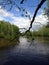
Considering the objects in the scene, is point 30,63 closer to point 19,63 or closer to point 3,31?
point 19,63

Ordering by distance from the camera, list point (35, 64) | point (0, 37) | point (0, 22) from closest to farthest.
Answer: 1. point (35, 64)
2. point (0, 37)
3. point (0, 22)

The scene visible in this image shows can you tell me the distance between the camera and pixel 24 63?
27125mm

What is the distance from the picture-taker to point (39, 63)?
2747cm

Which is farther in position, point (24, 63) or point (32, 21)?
point (24, 63)

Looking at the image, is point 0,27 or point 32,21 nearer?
point 32,21

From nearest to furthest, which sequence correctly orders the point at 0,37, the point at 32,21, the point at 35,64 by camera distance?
the point at 32,21
the point at 35,64
the point at 0,37

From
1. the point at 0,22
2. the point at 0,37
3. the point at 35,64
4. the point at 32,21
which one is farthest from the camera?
the point at 0,22

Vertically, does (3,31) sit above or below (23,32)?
below

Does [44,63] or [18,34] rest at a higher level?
[18,34]

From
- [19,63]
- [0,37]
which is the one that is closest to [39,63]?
[19,63]

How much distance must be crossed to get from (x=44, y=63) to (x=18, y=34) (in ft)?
81.1

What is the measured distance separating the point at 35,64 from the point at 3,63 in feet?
16.9

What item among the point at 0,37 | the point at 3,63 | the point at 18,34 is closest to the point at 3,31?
the point at 0,37

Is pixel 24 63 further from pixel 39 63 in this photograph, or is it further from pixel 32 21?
pixel 32 21
